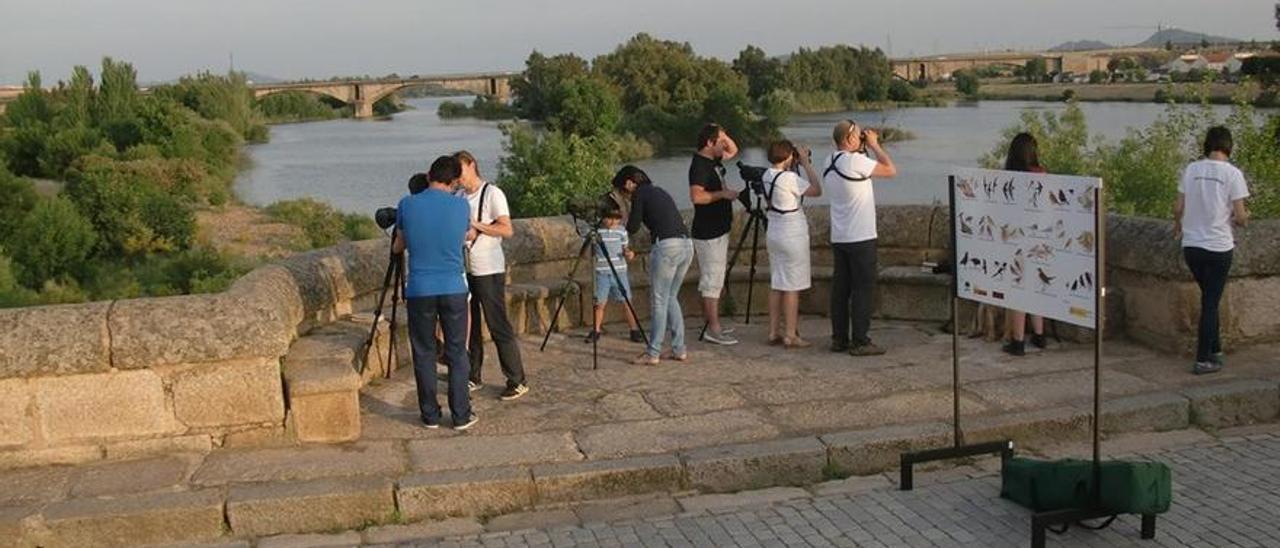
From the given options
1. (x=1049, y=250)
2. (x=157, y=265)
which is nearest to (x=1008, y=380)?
(x=1049, y=250)

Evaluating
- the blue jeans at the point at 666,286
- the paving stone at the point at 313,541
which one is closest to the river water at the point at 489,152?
the blue jeans at the point at 666,286

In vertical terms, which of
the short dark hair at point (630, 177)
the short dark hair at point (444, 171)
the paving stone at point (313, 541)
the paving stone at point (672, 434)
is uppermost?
the short dark hair at point (444, 171)

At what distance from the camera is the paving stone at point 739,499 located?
17.6 ft

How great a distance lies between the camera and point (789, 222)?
305 inches

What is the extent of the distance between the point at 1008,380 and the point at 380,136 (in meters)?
75.9

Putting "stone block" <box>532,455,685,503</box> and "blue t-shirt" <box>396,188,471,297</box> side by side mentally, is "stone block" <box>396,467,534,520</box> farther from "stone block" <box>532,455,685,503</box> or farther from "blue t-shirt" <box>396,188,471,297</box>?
"blue t-shirt" <box>396,188,471,297</box>

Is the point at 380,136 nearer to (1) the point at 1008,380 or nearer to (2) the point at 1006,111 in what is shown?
(2) the point at 1006,111

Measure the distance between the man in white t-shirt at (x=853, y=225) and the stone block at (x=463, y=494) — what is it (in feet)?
9.88

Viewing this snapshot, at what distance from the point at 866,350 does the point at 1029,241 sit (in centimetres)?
242

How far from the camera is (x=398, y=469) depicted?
18.1 ft

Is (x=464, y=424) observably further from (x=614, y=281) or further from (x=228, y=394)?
(x=614, y=281)

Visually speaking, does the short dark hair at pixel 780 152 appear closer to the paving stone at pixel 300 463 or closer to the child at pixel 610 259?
the child at pixel 610 259

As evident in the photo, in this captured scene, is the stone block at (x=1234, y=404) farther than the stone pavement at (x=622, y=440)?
Yes

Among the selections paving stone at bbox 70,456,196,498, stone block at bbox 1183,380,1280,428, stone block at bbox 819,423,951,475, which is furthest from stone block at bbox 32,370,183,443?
stone block at bbox 1183,380,1280,428
